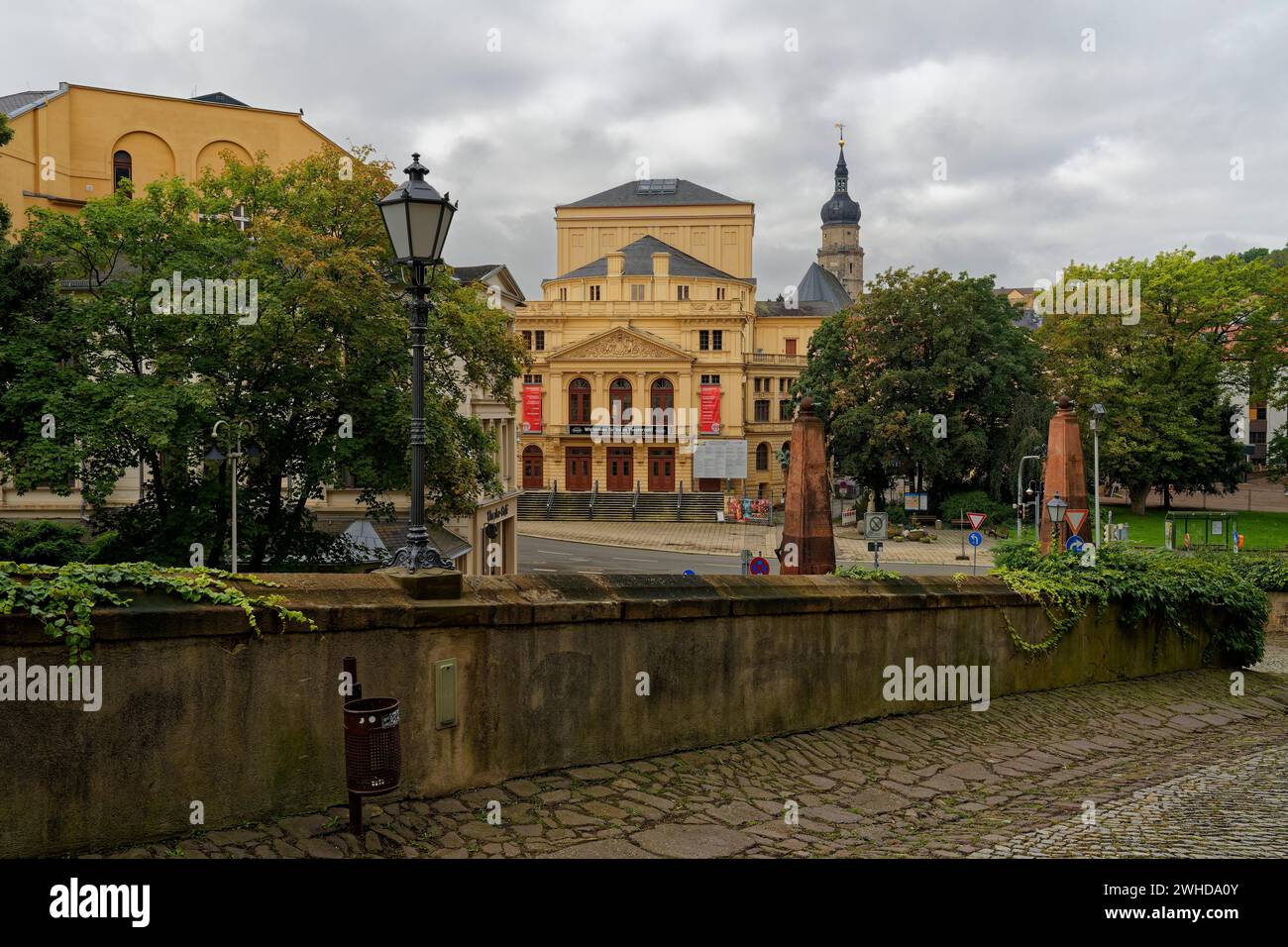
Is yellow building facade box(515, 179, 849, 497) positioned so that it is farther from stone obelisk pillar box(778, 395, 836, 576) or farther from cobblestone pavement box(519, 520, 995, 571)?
stone obelisk pillar box(778, 395, 836, 576)

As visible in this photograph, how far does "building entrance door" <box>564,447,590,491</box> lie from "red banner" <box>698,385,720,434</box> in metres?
8.82

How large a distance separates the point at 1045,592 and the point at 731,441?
5946cm

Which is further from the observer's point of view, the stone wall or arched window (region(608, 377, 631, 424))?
arched window (region(608, 377, 631, 424))

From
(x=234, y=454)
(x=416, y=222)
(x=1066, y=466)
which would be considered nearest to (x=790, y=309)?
(x=1066, y=466)

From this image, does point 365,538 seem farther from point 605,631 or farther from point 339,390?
point 605,631

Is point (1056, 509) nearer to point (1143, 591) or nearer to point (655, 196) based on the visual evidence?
point (1143, 591)

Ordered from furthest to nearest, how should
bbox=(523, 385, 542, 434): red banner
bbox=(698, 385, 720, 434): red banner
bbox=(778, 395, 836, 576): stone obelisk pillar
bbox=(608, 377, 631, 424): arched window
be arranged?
bbox=(608, 377, 631, 424): arched window, bbox=(698, 385, 720, 434): red banner, bbox=(523, 385, 542, 434): red banner, bbox=(778, 395, 836, 576): stone obelisk pillar

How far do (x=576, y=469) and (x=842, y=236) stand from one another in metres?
87.6

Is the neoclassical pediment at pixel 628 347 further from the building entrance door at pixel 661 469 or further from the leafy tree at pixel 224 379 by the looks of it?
the leafy tree at pixel 224 379

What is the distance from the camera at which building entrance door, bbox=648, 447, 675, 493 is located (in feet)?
240

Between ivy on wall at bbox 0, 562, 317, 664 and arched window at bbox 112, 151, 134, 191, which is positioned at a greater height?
arched window at bbox 112, 151, 134, 191

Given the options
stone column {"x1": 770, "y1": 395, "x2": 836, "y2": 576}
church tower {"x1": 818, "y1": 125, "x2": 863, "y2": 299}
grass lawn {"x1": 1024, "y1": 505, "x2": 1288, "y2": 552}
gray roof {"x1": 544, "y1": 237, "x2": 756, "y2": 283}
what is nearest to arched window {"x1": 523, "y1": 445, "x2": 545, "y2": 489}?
gray roof {"x1": 544, "y1": 237, "x2": 756, "y2": 283}

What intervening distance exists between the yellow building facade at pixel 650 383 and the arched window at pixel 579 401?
0.24ft
